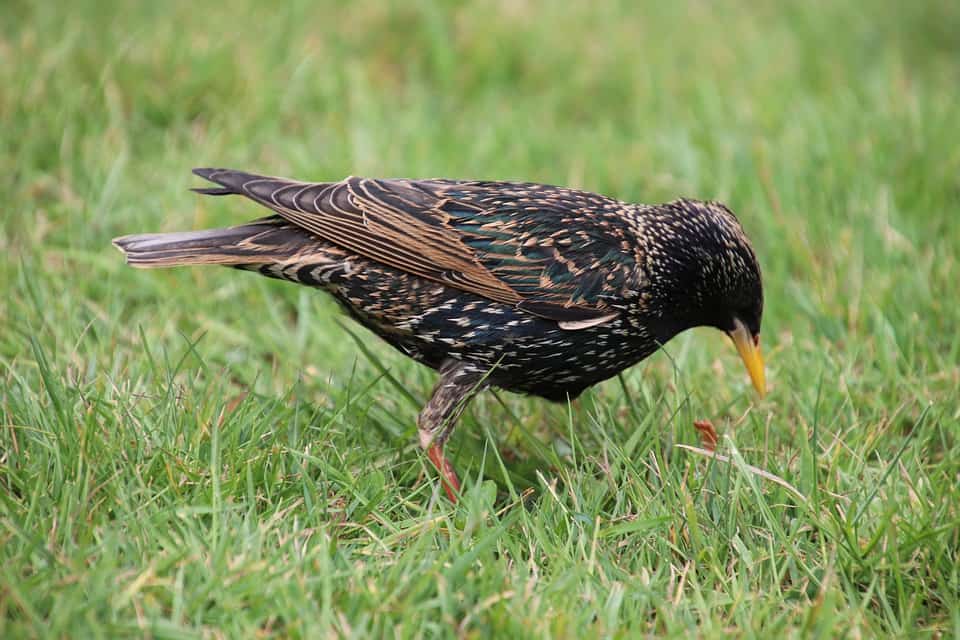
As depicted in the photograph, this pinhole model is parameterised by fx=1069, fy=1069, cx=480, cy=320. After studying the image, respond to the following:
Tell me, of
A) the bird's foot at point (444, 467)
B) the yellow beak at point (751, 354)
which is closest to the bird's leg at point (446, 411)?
the bird's foot at point (444, 467)

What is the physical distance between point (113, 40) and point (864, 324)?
13.4 feet

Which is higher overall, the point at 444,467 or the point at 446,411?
the point at 446,411

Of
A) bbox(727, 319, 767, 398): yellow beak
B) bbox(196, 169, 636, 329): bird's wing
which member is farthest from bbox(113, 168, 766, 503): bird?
bbox(727, 319, 767, 398): yellow beak

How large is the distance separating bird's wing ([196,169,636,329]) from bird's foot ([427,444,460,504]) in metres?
0.55

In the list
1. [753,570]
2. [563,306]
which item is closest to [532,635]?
[753,570]

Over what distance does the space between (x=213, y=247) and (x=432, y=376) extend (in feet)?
3.34

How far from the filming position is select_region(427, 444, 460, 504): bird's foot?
3500 millimetres

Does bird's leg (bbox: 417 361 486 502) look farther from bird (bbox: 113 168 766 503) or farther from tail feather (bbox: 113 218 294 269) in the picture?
tail feather (bbox: 113 218 294 269)

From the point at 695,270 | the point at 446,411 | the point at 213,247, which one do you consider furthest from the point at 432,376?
the point at 695,270

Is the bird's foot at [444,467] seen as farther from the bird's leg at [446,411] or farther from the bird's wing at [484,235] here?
the bird's wing at [484,235]

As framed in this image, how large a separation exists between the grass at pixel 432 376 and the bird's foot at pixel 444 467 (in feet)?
0.27

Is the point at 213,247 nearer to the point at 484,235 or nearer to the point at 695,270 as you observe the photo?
the point at 484,235

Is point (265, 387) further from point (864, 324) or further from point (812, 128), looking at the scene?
point (812, 128)

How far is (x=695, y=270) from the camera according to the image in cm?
372
